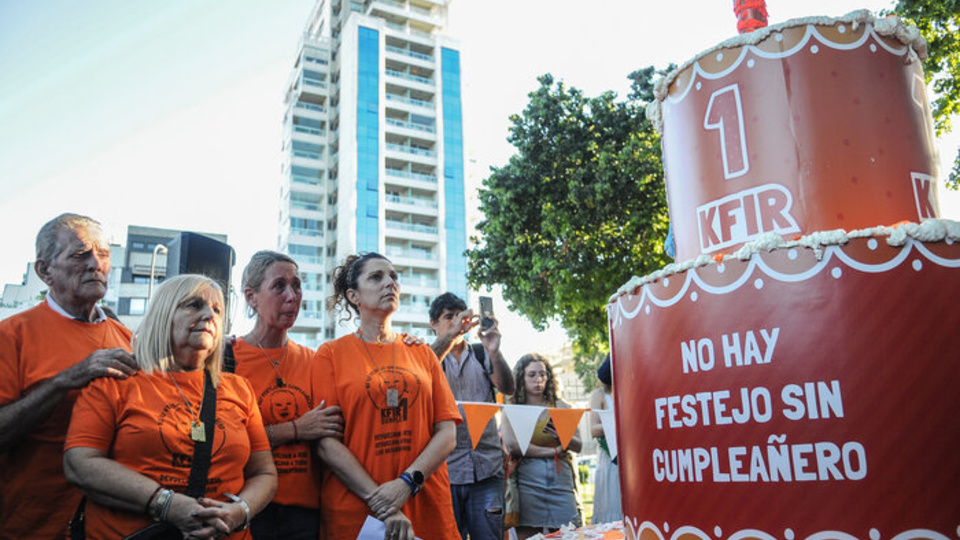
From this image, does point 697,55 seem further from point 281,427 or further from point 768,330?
point 281,427

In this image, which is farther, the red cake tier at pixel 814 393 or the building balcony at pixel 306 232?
the building balcony at pixel 306 232

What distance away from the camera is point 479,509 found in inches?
193

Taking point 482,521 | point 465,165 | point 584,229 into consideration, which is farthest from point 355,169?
point 482,521

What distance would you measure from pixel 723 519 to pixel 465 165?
5653 centimetres

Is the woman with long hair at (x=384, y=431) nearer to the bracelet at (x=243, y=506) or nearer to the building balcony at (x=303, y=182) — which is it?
the bracelet at (x=243, y=506)

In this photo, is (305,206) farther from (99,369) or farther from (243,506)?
(243,506)

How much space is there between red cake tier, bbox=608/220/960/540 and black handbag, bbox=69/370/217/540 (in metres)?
1.80

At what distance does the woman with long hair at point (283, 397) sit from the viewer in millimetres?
3295

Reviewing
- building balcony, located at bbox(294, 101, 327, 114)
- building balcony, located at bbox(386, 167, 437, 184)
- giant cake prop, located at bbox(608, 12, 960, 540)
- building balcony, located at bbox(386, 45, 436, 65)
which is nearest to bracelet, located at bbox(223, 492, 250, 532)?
giant cake prop, located at bbox(608, 12, 960, 540)

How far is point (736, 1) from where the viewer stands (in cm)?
345

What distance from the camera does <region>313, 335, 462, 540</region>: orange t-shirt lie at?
3.30 metres

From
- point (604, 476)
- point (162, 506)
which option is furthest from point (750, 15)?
point (604, 476)

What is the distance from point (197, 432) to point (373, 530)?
94cm

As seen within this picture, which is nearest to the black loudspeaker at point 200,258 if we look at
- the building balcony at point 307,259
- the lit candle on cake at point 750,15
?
the lit candle on cake at point 750,15
